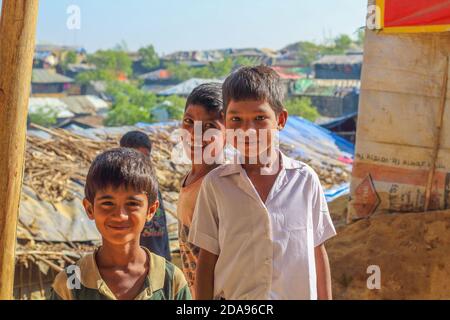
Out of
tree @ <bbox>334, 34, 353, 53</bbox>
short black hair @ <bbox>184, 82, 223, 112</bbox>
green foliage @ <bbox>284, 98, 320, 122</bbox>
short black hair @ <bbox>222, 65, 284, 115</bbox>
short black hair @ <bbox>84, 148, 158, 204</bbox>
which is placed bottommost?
green foliage @ <bbox>284, 98, 320, 122</bbox>

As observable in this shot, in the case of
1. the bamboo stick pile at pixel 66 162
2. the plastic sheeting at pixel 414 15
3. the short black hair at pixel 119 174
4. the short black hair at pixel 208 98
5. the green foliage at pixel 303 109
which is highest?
the plastic sheeting at pixel 414 15

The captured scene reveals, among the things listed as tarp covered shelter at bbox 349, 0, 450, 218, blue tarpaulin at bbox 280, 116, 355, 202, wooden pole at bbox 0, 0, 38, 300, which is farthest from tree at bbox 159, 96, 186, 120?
wooden pole at bbox 0, 0, 38, 300

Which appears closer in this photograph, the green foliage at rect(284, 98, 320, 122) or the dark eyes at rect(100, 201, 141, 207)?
the dark eyes at rect(100, 201, 141, 207)

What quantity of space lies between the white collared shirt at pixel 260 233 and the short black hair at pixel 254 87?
24 cm

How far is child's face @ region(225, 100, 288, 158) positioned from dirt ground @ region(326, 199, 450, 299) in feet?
10.3

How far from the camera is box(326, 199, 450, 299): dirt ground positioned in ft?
16.0

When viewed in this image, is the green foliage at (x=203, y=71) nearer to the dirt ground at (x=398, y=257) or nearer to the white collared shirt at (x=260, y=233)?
the dirt ground at (x=398, y=257)

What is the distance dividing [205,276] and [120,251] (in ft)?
0.99

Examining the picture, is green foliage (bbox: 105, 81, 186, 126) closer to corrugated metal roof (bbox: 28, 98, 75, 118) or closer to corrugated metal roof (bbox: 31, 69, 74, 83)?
corrugated metal roof (bbox: 28, 98, 75, 118)

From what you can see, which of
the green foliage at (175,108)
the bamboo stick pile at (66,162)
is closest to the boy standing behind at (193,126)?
the bamboo stick pile at (66,162)

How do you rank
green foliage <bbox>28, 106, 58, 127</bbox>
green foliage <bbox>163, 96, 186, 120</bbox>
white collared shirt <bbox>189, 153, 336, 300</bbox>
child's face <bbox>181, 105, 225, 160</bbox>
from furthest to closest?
1. green foliage <bbox>28, 106, 58, 127</bbox>
2. green foliage <bbox>163, 96, 186, 120</bbox>
3. child's face <bbox>181, 105, 225, 160</bbox>
4. white collared shirt <bbox>189, 153, 336, 300</bbox>

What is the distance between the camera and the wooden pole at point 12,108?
239 cm

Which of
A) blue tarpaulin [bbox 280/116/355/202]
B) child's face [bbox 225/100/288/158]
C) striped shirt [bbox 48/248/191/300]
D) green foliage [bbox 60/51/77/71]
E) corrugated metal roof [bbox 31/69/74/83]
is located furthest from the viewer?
green foliage [bbox 60/51/77/71]
